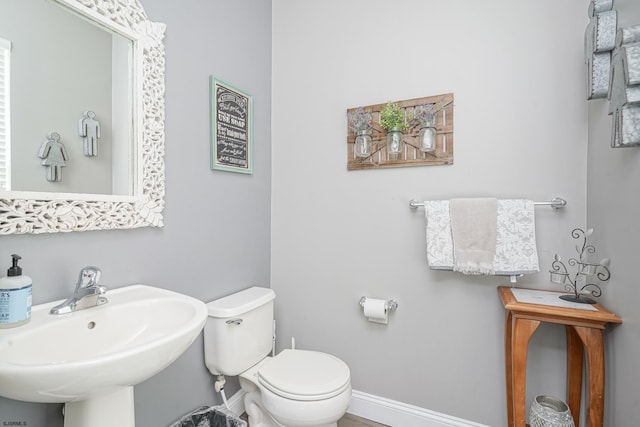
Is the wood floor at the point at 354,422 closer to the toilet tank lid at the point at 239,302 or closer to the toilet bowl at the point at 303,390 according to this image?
the toilet bowl at the point at 303,390

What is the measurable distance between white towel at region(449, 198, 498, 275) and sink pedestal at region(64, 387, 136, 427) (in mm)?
1407

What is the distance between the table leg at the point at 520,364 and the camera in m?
1.26

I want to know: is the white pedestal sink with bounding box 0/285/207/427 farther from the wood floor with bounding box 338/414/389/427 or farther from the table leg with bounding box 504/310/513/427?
the table leg with bounding box 504/310/513/427

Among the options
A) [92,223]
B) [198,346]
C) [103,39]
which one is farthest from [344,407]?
[103,39]

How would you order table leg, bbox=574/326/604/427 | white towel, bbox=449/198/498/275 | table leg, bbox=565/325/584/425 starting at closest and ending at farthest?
table leg, bbox=574/326/604/427, table leg, bbox=565/325/584/425, white towel, bbox=449/198/498/275

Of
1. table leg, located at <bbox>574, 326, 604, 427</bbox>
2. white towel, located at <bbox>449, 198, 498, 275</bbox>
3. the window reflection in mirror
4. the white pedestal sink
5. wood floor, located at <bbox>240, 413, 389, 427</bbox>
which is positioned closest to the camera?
the white pedestal sink

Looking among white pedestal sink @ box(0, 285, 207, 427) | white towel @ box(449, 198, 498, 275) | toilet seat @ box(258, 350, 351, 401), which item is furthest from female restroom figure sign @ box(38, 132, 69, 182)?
white towel @ box(449, 198, 498, 275)

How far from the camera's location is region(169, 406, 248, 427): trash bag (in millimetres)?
1396

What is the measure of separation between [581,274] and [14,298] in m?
2.00

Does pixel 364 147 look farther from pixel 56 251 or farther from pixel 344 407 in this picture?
pixel 56 251

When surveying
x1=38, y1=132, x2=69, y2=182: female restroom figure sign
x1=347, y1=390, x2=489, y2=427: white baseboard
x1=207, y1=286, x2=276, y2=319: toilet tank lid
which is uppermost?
x1=38, y1=132, x2=69, y2=182: female restroom figure sign

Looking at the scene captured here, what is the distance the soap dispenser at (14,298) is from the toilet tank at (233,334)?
2.30 ft

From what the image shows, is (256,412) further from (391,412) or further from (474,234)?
(474,234)

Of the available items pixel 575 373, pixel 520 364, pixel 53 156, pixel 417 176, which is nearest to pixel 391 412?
pixel 520 364
